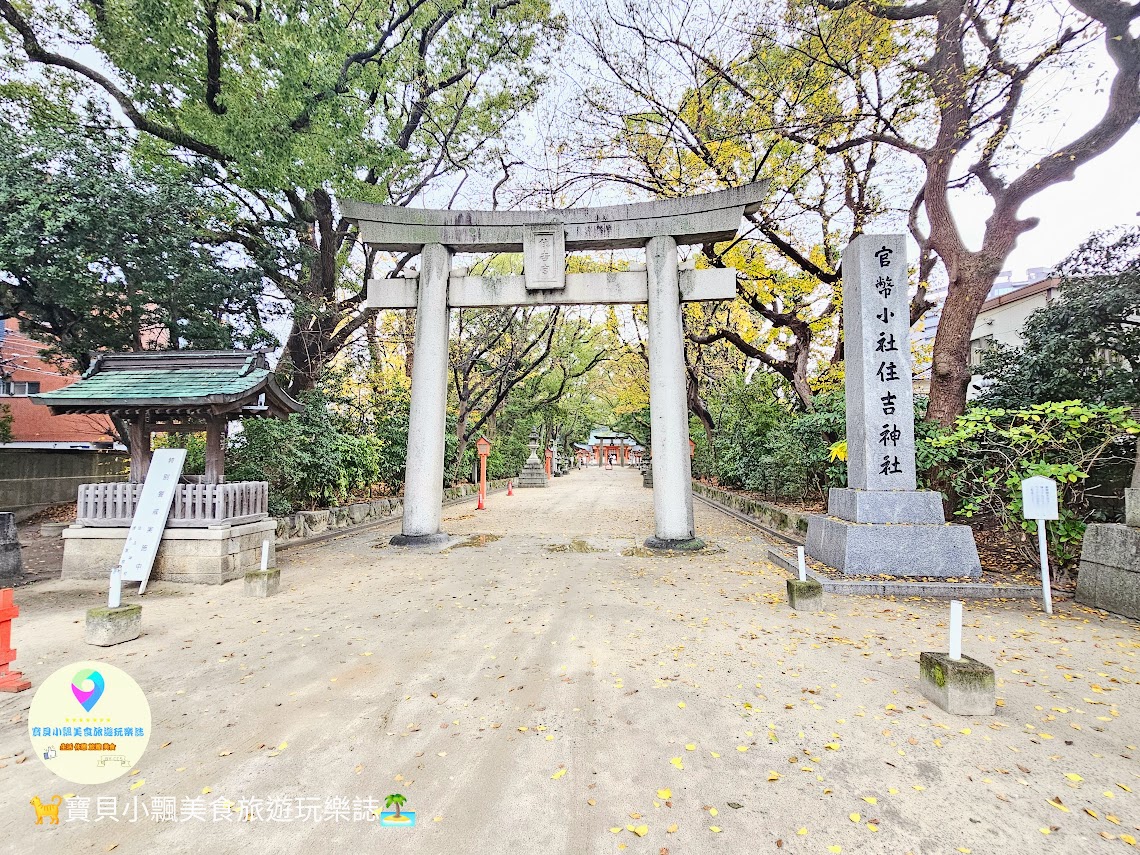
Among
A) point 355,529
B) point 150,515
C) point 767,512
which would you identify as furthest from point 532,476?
point 150,515

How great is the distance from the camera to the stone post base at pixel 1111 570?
5.05 meters

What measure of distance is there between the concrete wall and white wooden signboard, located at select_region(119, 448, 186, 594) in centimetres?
768

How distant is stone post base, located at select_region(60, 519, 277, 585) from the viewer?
21.7ft

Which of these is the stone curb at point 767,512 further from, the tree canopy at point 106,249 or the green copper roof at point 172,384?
the tree canopy at point 106,249

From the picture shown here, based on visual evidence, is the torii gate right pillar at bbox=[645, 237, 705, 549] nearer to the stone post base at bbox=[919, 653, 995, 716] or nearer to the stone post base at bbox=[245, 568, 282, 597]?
the stone post base at bbox=[919, 653, 995, 716]

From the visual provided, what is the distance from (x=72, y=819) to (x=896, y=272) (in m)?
9.34

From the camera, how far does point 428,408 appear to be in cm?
919

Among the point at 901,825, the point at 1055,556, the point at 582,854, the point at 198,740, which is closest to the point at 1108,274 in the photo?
the point at 1055,556

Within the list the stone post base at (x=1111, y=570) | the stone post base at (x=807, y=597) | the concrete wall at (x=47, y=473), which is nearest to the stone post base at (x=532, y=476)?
the concrete wall at (x=47, y=473)

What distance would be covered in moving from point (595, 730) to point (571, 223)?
8.13 meters

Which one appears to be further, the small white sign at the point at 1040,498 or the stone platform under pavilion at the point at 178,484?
the stone platform under pavilion at the point at 178,484

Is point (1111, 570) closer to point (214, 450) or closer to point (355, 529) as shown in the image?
point (214, 450)

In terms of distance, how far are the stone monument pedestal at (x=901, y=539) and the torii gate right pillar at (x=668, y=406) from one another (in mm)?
2492

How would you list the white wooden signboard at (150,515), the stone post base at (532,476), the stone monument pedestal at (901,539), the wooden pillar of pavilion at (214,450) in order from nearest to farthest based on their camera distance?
the white wooden signboard at (150,515)
the stone monument pedestal at (901,539)
the wooden pillar of pavilion at (214,450)
the stone post base at (532,476)
